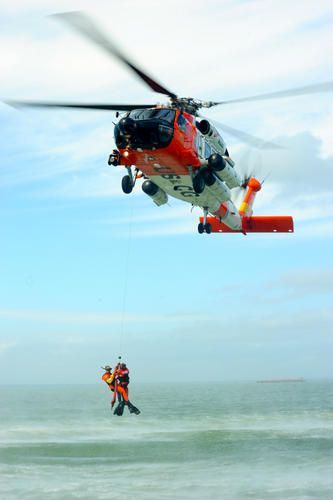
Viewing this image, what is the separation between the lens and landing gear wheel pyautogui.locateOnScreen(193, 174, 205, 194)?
17812 mm

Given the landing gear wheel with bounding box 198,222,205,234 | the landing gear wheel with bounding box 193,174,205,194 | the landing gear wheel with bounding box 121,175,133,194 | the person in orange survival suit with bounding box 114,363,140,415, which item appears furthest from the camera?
the landing gear wheel with bounding box 198,222,205,234

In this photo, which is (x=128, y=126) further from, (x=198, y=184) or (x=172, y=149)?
(x=198, y=184)

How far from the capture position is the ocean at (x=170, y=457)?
159 feet

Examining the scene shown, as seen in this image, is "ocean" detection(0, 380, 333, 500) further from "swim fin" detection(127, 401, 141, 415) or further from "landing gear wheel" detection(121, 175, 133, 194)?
"landing gear wheel" detection(121, 175, 133, 194)

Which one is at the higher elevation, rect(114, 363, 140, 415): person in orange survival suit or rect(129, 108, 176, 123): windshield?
rect(129, 108, 176, 123): windshield

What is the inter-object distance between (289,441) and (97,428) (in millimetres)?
26527

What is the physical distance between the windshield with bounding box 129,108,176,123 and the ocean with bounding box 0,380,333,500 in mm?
35837

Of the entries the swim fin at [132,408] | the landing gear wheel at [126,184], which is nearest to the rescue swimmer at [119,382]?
the swim fin at [132,408]

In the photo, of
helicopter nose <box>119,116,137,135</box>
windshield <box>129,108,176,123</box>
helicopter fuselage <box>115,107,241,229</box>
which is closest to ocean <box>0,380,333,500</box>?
helicopter fuselage <box>115,107,241,229</box>

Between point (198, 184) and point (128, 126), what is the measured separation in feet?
9.87

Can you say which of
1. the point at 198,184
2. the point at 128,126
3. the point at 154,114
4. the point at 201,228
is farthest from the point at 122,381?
the point at 154,114

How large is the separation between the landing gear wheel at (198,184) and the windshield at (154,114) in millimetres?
2042

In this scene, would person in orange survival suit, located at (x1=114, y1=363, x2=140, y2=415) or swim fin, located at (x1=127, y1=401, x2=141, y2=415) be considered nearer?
swim fin, located at (x1=127, y1=401, x2=141, y2=415)

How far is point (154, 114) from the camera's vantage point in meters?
16.4
